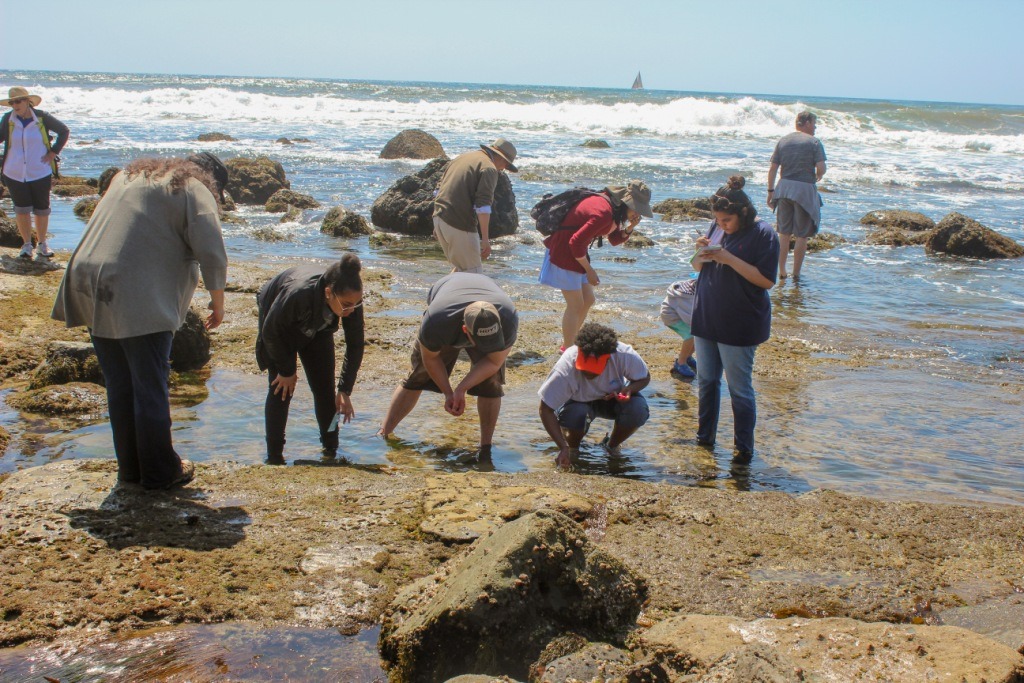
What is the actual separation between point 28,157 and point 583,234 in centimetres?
609

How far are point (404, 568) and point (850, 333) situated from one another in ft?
22.3

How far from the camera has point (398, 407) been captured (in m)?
5.73

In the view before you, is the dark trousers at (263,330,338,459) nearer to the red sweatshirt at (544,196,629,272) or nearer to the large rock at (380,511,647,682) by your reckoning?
the large rock at (380,511,647,682)

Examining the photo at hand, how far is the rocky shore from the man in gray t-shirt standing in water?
6.84 m

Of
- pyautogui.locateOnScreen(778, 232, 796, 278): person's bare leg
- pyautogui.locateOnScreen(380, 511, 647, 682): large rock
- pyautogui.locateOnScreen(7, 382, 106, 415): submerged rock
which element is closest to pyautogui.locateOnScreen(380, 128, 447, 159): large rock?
pyautogui.locateOnScreen(778, 232, 796, 278): person's bare leg

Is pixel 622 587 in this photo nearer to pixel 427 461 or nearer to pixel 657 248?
pixel 427 461

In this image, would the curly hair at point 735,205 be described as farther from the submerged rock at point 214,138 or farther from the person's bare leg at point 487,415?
the submerged rock at point 214,138

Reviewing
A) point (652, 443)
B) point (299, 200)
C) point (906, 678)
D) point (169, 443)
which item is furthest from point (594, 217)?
point (299, 200)

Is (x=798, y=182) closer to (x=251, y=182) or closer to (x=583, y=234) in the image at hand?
(x=583, y=234)

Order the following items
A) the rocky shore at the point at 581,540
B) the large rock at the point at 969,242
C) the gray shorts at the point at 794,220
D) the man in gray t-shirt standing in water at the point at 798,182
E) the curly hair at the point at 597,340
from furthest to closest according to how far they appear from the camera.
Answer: the large rock at the point at 969,242, the gray shorts at the point at 794,220, the man in gray t-shirt standing in water at the point at 798,182, the curly hair at the point at 597,340, the rocky shore at the point at 581,540

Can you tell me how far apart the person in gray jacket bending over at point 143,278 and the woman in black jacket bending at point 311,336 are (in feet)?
1.97

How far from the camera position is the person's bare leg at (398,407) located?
5.69 m

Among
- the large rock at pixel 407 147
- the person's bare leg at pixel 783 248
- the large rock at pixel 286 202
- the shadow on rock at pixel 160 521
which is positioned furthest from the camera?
the large rock at pixel 407 147

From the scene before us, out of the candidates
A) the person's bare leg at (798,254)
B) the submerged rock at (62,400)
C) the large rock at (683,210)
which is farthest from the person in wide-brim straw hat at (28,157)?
the large rock at (683,210)
